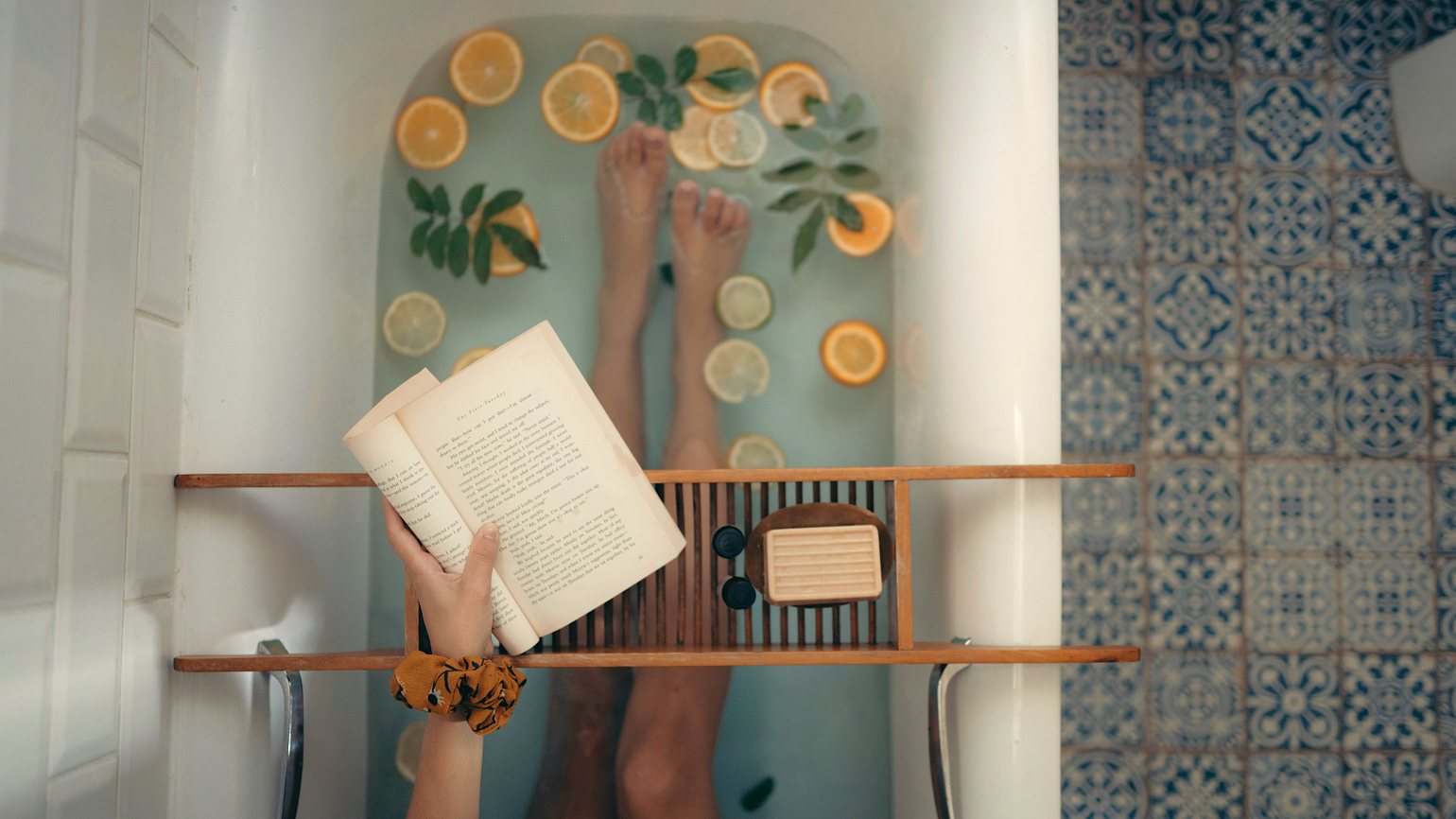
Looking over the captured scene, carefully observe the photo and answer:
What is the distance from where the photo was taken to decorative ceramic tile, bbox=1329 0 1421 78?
150 cm

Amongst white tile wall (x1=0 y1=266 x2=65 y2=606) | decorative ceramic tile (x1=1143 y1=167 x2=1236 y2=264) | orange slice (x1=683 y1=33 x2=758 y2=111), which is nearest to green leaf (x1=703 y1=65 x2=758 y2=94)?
orange slice (x1=683 y1=33 x2=758 y2=111)

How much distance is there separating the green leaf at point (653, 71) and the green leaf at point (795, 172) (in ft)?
0.48

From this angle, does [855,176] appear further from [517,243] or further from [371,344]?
[371,344]

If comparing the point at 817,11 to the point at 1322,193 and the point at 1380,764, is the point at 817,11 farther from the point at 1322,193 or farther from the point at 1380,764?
the point at 1380,764

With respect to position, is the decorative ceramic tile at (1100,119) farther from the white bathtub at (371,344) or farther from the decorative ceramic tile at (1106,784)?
the decorative ceramic tile at (1106,784)

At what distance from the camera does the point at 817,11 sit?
99cm

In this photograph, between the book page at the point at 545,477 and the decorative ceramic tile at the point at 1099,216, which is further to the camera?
the decorative ceramic tile at the point at 1099,216

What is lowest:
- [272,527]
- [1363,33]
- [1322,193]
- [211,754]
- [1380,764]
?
[1380,764]

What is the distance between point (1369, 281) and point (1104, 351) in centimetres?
42

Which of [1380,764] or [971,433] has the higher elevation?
[971,433]

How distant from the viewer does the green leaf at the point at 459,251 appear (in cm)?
98

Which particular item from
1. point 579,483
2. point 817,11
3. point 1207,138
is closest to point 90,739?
point 579,483

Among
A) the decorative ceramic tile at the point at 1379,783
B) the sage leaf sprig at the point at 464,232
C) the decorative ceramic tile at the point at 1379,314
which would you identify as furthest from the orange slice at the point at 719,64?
the decorative ceramic tile at the point at 1379,783

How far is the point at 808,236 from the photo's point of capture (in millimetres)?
982
